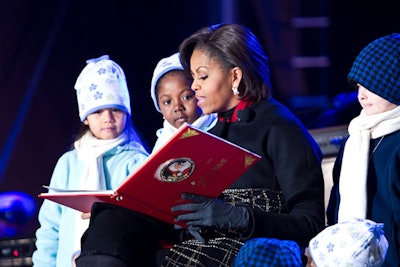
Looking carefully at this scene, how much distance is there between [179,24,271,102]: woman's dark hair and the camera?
2.64 metres

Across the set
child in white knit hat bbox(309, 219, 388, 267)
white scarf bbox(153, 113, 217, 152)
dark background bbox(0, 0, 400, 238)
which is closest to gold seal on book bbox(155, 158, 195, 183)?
child in white knit hat bbox(309, 219, 388, 267)

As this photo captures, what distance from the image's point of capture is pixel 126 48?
163 inches

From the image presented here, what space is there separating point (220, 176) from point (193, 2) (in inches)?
80.7

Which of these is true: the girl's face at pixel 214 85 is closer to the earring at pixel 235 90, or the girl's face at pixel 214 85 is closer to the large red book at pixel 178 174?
the earring at pixel 235 90

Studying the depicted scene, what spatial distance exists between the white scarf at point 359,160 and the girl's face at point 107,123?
1046 mm

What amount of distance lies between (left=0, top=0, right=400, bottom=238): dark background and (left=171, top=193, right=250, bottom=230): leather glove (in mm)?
1687

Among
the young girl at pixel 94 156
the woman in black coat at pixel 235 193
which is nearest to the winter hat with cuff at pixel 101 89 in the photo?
the young girl at pixel 94 156

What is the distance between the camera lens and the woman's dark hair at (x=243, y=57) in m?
2.64

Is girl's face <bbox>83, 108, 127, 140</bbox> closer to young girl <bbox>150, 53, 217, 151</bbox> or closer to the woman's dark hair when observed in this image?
young girl <bbox>150, 53, 217, 151</bbox>

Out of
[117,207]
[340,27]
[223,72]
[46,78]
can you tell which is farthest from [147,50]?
[117,207]

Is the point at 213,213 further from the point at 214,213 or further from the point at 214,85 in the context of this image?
the point at 214,85

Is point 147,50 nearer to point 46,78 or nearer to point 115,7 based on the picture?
point 115,7

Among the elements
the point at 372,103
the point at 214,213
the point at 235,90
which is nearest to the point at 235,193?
the point at 214,213

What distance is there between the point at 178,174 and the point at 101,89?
1.08 m
